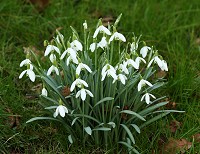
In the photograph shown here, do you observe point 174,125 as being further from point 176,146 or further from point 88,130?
point 88,130

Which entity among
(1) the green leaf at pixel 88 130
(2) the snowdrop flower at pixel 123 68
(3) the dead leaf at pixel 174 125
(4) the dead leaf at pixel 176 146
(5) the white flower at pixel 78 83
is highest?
(2) the snowdrop flower at pixel 123 68

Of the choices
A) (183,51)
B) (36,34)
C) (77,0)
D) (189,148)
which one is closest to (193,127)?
(189,148)

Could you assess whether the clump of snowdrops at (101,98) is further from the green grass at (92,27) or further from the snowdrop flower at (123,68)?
the green grass at (92,27)

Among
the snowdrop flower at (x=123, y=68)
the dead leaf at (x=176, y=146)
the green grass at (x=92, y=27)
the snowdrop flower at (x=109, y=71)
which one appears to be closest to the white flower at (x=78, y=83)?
the snowdrop flower at (x=109, y=71)

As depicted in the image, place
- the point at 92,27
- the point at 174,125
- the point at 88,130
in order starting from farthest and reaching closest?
the point at 92,27
the point at 174,125
the point at 88,130

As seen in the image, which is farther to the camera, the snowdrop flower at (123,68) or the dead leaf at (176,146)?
the dead leaf at (176,146)

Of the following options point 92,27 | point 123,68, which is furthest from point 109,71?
point 92,27

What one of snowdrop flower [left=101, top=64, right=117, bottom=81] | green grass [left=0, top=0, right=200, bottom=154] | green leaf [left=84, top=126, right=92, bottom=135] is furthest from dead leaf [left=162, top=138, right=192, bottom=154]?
snowdrop flower [left=101, top=64, right=117, bottom=81]
